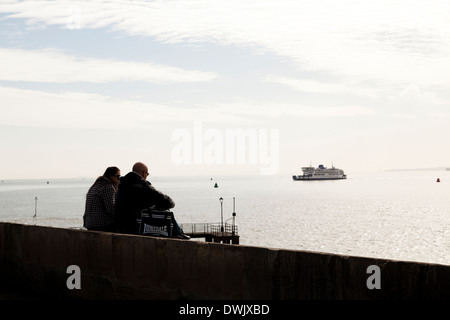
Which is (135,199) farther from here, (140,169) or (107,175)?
(107,175)

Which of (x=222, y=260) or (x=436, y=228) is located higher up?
(x=222, y=260)

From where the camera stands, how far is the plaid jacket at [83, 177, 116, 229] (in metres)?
8.27

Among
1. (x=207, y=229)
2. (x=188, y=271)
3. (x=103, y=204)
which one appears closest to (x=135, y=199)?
(x=103, y=204)

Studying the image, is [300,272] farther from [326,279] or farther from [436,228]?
[436,228]

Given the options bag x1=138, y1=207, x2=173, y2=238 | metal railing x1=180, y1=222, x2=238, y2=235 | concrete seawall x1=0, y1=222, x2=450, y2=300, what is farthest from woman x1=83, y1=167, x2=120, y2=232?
metal railing x1=180, y1=222, x2=238, y2=235

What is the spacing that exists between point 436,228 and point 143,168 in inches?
3818

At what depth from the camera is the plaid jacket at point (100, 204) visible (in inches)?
325

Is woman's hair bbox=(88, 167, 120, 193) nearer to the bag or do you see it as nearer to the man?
the man

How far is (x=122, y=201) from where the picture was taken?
7.72 meters

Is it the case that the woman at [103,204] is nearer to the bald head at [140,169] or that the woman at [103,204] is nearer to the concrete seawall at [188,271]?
the concrete seawall at [188,271]

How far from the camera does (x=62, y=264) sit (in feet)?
27.0
